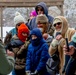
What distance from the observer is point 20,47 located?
7.14 metres

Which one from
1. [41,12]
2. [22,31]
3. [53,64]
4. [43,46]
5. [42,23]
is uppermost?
[41,12]

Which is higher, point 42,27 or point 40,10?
point 40,10

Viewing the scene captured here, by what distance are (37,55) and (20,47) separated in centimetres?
69

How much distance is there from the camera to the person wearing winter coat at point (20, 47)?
707 cm

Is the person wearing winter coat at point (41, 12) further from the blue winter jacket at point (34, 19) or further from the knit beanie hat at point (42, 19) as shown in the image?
the knit beanie hat at point (42, 19)

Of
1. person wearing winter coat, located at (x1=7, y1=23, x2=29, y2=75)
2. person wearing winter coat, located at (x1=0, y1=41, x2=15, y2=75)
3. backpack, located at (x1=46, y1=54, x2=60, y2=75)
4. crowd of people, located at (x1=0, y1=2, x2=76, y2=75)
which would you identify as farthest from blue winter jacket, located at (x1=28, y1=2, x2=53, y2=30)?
person wearing winter coat, located at (x1=0, y1=41, x2=15, y2=75)

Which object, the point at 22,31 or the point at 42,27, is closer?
the point at 42,27

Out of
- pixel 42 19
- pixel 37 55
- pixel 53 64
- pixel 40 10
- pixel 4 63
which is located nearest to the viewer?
pixel 4 63

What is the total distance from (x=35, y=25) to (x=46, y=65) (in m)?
1.29

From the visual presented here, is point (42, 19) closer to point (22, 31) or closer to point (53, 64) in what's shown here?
point (22, 31)

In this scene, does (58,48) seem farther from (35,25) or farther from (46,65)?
(35,25)

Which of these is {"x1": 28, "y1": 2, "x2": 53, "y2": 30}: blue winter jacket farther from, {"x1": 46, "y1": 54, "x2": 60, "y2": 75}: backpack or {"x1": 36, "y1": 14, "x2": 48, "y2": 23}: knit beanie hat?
{"x1": 46, "y1": 54, "x2": 60, "y2": 75}: backpack

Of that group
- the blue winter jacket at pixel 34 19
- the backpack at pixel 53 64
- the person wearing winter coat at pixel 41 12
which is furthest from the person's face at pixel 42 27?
the backpack at pixel 53 64

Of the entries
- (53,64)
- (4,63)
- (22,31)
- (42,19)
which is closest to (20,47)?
(22,31)
